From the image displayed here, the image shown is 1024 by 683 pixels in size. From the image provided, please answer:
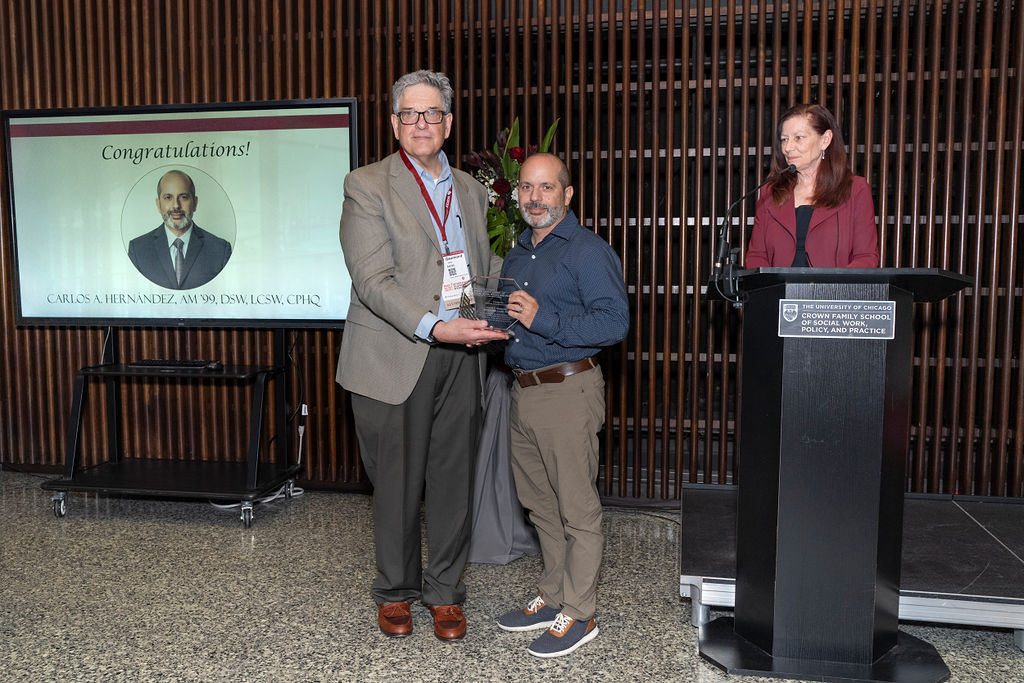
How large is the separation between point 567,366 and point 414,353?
1.67ft

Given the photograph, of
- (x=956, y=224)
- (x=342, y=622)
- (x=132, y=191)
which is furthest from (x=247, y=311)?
(x=956, y=224)

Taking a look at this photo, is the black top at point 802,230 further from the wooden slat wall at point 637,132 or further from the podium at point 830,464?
the wooden slat wall at point 637,132

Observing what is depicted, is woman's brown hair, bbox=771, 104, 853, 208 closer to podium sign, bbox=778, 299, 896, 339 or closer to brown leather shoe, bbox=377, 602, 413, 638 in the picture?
podium sign, bbox=778, 299, 896, 339

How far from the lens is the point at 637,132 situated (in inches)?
175

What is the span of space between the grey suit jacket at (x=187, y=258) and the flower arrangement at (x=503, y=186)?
5.88 ft

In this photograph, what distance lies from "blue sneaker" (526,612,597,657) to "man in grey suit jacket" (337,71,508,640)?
0.94 ft

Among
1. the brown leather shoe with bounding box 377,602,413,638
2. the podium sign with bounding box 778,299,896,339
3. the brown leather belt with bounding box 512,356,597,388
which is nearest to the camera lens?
the podium sign with bounding box 778,299,896,339

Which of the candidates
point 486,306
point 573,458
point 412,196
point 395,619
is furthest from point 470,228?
point 395,619

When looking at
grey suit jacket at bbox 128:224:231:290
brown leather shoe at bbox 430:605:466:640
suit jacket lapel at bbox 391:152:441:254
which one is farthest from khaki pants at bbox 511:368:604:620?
grey suit jacket at bbox 128:224:231:290

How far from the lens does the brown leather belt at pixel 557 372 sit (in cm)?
264

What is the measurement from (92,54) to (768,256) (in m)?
4.36

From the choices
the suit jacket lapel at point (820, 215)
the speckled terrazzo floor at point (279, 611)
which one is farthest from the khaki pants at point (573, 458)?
the suit jacket lapel at point (820, 215)

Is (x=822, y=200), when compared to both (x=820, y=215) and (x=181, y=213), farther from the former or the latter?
(x=181, y=213)

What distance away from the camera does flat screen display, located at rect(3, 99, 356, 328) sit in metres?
4.54
